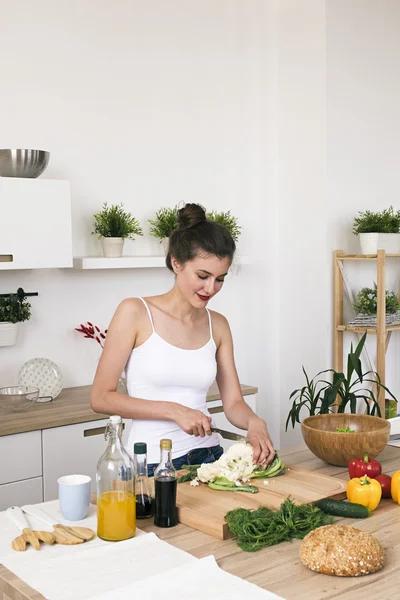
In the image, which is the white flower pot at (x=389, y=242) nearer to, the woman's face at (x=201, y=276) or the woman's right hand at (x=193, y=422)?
the woman's face at (x=201, y=276)

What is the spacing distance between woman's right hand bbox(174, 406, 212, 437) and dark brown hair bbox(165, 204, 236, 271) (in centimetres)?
51

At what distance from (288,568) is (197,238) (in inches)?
44.9

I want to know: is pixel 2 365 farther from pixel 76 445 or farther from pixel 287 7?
pixel 287 7

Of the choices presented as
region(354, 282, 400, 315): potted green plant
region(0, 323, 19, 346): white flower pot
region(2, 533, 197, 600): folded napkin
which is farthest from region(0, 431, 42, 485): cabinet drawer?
region(354, 282, 400, 315): potted green plant

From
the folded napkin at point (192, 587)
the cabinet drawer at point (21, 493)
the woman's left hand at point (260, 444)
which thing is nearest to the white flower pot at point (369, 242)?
the woman's left hand at point (260, 444)

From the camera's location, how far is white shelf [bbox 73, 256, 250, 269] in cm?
364

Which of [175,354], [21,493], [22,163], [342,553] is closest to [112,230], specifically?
[22,163]

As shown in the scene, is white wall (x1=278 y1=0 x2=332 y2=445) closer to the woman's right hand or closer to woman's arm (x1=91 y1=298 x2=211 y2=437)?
woman's arm (x1=91 y1=298 x2=211 y2=437)

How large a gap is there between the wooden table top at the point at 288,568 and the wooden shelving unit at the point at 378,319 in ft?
7.27

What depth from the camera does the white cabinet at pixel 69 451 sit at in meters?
3.23

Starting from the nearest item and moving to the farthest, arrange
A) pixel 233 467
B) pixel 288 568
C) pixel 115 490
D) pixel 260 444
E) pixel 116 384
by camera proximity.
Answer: pixel 288 568 < pixel 115 490 < pixel 233 467 < pixel 260 444 < pixel 116 384

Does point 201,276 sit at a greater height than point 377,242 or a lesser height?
lesser

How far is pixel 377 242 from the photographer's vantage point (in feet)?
13.9

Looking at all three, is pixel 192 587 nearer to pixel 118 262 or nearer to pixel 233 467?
pixel 233 467
